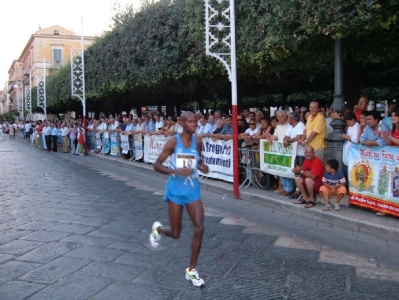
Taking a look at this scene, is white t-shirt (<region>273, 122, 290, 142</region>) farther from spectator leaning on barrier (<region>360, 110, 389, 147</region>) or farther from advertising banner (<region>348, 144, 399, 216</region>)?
spectator leaning on barrier (<region>360, 110, 389, 147</region>)

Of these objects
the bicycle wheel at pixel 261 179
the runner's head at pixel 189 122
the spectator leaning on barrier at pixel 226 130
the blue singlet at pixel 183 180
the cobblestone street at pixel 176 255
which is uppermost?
the runner's head at pixel 189 122

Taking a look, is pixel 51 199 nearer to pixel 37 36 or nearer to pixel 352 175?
pixel 352 175

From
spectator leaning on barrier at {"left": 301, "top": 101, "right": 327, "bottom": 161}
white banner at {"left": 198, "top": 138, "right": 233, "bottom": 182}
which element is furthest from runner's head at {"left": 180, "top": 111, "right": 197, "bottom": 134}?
white banner at {"left": 198, "top": 138, "right": 233, "bottom": 182}

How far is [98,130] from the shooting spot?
22188mm

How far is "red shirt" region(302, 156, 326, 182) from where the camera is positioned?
8.23 metres

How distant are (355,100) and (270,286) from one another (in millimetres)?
11293

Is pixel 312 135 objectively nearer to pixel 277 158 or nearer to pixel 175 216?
pixel 277 158

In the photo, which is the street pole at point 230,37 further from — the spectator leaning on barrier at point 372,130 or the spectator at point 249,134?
the spectator leaning on barrier at point 372,130

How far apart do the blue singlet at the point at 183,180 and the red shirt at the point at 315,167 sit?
12.9ft

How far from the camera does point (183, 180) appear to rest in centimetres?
482

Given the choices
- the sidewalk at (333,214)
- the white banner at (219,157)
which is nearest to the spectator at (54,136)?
the white banner at (219,157)

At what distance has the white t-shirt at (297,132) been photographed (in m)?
9.06

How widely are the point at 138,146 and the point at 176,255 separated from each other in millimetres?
11527

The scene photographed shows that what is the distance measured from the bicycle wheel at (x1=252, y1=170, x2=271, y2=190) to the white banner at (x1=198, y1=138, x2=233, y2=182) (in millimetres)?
632
